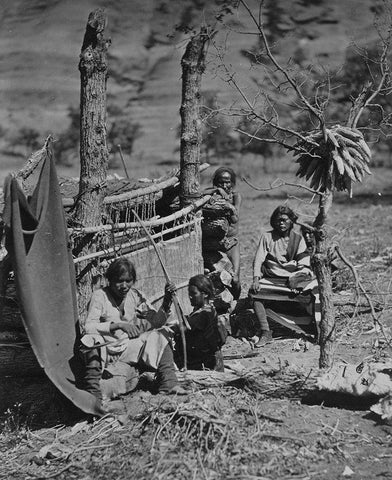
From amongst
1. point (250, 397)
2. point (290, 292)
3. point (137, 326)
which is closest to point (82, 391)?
point (137, 326)

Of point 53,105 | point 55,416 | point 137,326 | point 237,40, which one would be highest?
point 237,40

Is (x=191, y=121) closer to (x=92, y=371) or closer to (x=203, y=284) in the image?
(x=203, y=284)

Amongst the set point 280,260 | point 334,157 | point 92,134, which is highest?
point 92,134

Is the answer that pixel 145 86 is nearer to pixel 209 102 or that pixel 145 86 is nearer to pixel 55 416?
pixel 209 102

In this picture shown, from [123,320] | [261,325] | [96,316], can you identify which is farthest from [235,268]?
[96,316]

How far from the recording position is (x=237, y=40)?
66.0 feet

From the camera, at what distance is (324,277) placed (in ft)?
16.0

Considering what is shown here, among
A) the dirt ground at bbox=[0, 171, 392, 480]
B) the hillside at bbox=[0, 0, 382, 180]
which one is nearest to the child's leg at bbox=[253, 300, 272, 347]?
the dirt ground at bbox=[0, 171, 392, 480]

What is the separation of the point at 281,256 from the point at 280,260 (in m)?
0.04

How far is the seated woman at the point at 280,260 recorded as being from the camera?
6609mm

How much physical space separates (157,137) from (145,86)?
141cm

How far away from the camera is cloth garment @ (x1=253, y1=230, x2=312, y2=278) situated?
6.69m

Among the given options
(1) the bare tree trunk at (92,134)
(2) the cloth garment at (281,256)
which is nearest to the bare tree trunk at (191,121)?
(2) the cloth garment at (281,256)

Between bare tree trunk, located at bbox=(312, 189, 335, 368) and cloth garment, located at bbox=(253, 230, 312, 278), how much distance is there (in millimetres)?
1732
